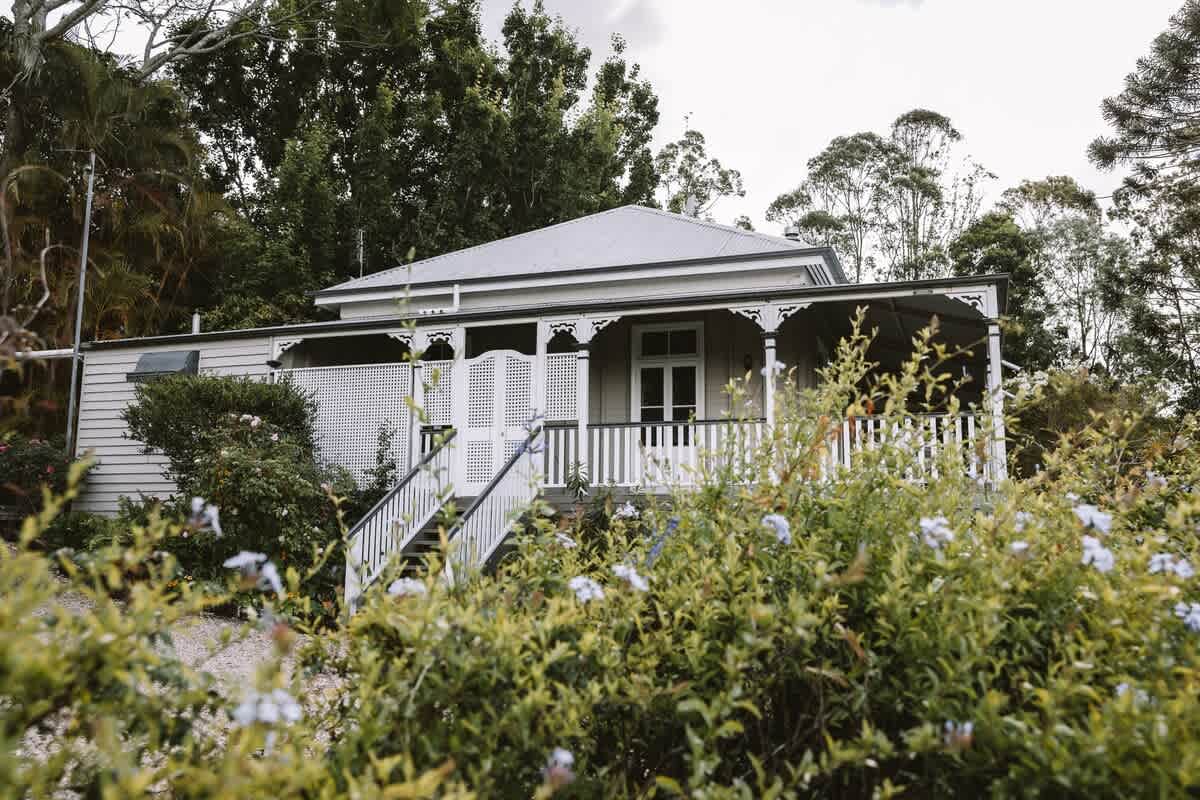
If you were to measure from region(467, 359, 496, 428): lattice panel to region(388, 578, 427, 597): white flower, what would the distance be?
10.1m

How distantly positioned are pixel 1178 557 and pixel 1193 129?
86.8ft

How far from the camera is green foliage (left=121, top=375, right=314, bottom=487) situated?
1254 centimetres

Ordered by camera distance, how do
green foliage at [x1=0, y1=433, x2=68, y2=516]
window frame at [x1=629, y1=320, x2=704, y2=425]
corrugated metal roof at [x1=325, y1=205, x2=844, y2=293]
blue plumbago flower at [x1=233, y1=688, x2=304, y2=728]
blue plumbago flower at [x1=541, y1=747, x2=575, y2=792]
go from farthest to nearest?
corrugated metal roof at [x1=325, y1=205, x2=844, y2=293]
window frame at [x1=629, y1=320, x2=704, y2=425]
green foliage at [x1=0, y1=433, x2=68, y2=516]
blue plumbago flower at [x1=541, y1=747, x2=575, y2=792]
blue plumbago flower at [x1=233, y1=688, x2=304, y2=728]

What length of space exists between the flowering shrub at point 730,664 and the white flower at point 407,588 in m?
0.01

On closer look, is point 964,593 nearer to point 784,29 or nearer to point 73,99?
point 73,99

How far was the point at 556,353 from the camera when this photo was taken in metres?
14.1

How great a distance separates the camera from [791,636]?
7.48ft

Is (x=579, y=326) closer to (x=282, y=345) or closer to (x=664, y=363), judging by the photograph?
(x=664, y=363)

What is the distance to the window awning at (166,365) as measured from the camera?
1501 centimetres

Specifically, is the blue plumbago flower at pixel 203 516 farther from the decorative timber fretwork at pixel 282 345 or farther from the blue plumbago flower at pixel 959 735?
the decorative timber fretwork at pixel 282 345

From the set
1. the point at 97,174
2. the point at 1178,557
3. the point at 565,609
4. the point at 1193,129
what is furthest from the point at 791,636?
the point at 1193,129

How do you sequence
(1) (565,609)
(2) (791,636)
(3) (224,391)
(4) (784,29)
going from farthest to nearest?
(4) (784,29), (3) (224,391), (1) (565,609), (2) (791,636)

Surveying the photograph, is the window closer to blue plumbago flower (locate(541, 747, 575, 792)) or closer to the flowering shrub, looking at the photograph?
the flowering shrub

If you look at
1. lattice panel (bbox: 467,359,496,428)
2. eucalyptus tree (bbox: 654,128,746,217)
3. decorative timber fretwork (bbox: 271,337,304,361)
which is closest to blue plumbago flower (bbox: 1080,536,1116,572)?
lattice panel (bbox: 467,359,496,428)
